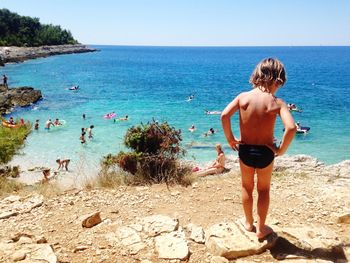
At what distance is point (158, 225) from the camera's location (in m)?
5.22

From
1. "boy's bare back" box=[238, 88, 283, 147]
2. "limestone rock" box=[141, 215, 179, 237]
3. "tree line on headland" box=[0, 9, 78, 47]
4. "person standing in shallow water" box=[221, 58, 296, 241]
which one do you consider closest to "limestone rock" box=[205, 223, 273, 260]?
"limestone rock" box=[141, 215, 179, 237]

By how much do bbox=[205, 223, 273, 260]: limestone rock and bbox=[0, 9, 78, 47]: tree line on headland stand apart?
111m

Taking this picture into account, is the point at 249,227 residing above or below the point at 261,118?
below

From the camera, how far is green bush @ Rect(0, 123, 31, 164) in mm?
12547

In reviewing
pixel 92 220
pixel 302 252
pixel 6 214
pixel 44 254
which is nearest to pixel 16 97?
pixel 6 214

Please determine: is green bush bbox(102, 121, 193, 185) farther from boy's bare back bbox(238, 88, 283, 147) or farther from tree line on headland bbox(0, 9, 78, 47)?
tree line on headland bbox(0, 9, 78, 47)

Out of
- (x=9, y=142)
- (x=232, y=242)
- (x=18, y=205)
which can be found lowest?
(x=9, y=142)

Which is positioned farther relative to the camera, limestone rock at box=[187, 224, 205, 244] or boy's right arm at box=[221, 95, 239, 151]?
limestone rock at box=[187, 224, 205, 244]

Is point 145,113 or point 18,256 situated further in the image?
point 145,113

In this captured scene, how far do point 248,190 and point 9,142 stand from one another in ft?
34.4

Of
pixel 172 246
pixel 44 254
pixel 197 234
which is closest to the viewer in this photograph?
pixel 44 254

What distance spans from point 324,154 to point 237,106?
19734 mm

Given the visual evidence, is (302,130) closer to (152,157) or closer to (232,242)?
(152,157)

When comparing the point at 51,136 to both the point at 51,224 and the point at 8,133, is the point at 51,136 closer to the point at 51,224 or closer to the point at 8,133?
the point at 8,133
